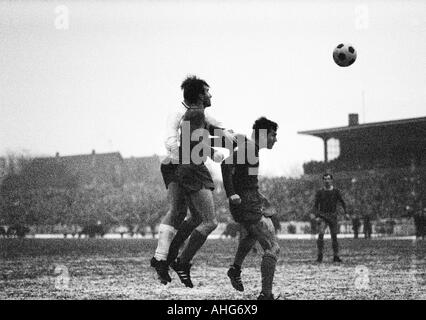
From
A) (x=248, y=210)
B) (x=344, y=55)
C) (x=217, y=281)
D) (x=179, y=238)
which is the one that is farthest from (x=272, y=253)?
(x=217, y=281)

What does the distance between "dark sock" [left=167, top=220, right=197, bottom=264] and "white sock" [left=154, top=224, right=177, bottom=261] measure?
0.07m

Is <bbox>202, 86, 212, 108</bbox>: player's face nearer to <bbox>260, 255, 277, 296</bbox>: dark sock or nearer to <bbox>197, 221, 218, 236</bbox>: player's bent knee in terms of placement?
<bbox>197, 221, 218, 236</bbox>: player's bent knee

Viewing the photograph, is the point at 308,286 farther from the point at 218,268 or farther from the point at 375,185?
the point at 375,185

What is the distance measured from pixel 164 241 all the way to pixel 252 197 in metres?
1.31

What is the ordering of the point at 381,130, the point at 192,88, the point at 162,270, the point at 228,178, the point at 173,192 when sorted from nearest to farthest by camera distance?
the point at 162,270 → the point at 192,88 → the point at 173,192 → the point at 228,178 → the point at 381,130

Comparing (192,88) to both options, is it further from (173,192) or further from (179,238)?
(179,238)

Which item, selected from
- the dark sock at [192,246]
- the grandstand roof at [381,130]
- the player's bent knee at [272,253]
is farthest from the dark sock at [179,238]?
the grandstand roof at [381,130]

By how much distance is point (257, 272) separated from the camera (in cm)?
1407

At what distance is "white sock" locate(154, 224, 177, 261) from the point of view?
277 inches

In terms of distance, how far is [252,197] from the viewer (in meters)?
7.95

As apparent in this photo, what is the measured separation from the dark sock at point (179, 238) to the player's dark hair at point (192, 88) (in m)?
1.36

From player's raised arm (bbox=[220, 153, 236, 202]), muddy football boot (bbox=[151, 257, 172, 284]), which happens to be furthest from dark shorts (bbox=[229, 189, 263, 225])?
muddy football boot (bbox=[151, 257, 172, 284])

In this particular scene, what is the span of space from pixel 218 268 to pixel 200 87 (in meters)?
8.74

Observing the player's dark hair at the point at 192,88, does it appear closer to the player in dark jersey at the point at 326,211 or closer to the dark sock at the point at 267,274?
the dark sock at the point at 267,274
